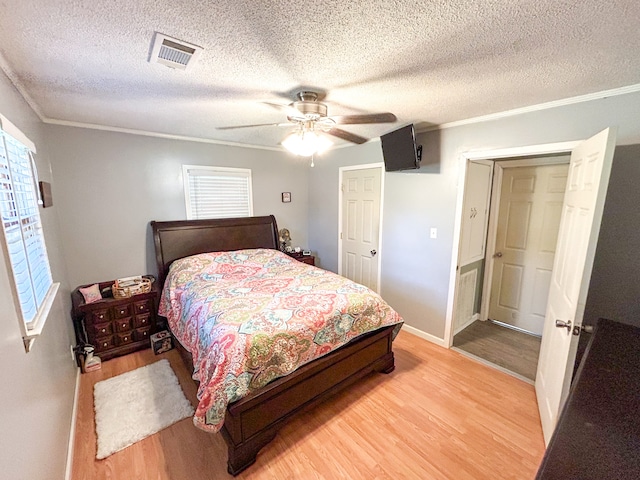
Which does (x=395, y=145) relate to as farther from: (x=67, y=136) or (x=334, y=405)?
(x=67, y=136)

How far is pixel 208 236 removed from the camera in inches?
132

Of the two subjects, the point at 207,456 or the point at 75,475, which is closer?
the point at 75,475

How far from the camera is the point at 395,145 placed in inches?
109

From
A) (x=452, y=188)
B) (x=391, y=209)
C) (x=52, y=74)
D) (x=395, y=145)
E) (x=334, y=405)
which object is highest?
(x=52, y=74)

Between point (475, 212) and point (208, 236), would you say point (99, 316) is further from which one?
point (475, 212)

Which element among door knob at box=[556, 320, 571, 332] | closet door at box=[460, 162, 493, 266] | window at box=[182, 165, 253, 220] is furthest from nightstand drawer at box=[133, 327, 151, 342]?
door knob at box=[556, 320, 571, 332]

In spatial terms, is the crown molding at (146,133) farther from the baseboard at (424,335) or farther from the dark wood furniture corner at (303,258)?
the baseboard at (424,335)

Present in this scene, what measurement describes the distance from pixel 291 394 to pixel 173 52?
6.84ft

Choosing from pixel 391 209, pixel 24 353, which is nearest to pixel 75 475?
pixel 24 353

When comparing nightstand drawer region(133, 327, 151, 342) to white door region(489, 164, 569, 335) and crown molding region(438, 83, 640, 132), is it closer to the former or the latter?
crown molding region(438, 83, 640, 132)

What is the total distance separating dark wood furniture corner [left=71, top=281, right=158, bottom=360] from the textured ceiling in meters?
1.74

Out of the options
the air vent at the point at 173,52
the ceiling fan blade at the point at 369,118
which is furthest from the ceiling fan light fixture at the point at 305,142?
the air vent at the point at 173,52

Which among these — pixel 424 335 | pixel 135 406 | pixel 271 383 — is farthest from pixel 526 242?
pixel 135 406

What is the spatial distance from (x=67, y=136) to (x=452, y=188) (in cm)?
375
